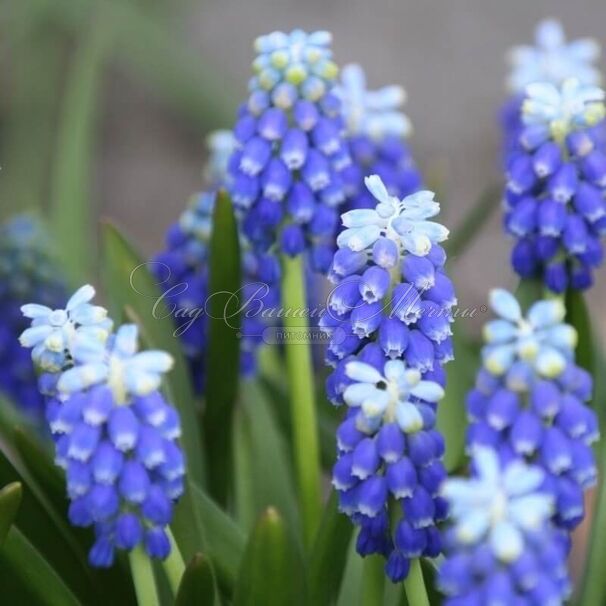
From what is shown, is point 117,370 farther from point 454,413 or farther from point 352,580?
point 454,413

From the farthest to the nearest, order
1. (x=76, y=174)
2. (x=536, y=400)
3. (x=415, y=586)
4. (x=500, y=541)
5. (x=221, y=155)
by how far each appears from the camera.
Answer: (x=76, y=174)
(x=221, y=155)
(x=415, y=586)
(x=536, y=400)
(x=500, y=541)

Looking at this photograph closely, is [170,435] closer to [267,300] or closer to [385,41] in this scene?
[267,300]

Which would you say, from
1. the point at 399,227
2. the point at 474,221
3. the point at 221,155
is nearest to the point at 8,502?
the point at 399,227

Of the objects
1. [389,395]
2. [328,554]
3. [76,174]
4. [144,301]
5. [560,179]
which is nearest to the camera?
[389,395]

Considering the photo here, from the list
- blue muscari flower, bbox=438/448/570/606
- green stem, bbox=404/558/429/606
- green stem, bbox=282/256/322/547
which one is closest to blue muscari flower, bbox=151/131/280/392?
green stem, bbox=282/256/322/547

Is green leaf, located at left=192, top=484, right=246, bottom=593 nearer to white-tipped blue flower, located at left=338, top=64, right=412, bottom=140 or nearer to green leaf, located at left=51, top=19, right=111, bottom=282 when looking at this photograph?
white-tipped blue flower, located at left=338, top=64, right=412, bottom=140

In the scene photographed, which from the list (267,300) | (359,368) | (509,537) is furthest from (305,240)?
(509,537)
